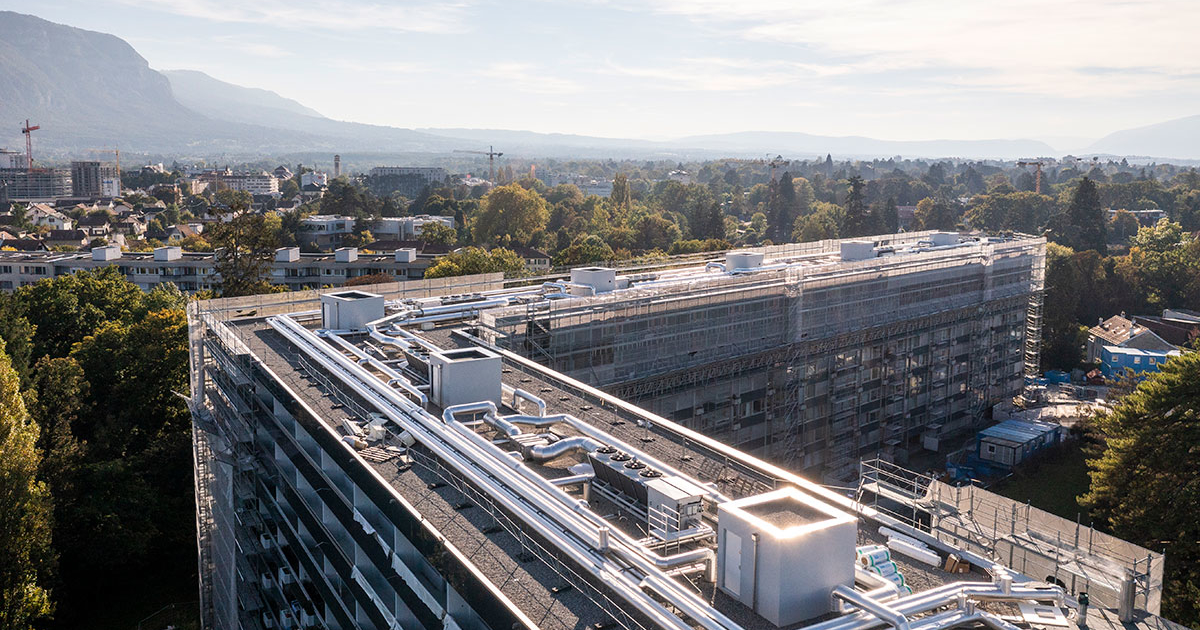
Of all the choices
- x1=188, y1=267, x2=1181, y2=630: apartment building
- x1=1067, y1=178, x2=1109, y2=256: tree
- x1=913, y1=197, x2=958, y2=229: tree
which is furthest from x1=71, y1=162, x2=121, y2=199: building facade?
x1=188, y1=267, x2=1181, y2=630: apartment building

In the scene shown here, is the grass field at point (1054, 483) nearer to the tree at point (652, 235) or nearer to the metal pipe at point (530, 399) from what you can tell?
the metal pipe at point (530, 399)

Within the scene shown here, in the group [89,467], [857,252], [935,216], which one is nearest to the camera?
[89,467]

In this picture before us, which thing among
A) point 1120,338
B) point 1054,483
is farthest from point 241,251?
point 1120,338

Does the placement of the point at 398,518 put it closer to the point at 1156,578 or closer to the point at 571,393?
the point at 571,393

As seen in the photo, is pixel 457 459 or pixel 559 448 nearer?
pixel 457 459

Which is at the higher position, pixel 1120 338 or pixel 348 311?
pixel 348 311

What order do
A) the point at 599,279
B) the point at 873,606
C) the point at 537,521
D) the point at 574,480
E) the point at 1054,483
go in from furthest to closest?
the point at 1054,483
the point at 599,279
the point at 574,480
the point at 537,521
the point at 873,606

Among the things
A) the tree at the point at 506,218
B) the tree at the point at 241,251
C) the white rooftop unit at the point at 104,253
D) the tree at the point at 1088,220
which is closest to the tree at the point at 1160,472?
the tree at the point at 241,251

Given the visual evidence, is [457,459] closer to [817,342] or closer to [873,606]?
[873,606]
